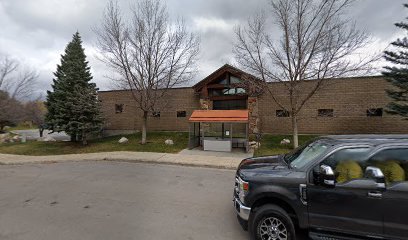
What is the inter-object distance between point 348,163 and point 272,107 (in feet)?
50.7

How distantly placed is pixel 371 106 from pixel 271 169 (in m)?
16.1

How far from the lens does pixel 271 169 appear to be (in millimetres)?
4254

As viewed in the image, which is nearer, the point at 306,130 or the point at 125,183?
the point at 125,183

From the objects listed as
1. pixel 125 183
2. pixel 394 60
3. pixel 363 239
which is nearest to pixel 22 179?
pixel 125 183

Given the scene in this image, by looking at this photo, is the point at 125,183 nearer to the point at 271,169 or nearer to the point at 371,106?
the point at 271,169

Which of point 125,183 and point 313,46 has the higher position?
point 313,46

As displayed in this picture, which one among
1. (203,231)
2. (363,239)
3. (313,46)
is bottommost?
(203,231)

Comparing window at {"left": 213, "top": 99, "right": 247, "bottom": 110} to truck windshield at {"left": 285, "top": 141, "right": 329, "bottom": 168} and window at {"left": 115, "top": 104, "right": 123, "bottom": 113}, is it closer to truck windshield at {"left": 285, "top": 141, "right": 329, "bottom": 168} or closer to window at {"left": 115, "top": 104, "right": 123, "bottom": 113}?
window at {"left": 115, "top": 104, "right": 123, "bottom": 113}

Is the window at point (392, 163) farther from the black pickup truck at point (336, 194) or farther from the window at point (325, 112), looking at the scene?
the window at point (325, 112)

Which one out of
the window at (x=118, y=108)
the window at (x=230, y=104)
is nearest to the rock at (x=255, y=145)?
the window at (x=230, y=104)

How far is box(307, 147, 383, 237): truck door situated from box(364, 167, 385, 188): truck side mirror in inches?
2.0

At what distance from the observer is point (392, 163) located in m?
3.50

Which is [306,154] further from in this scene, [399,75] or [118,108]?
[118,108]

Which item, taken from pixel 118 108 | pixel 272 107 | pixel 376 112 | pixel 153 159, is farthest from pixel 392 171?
pixel 118 108
